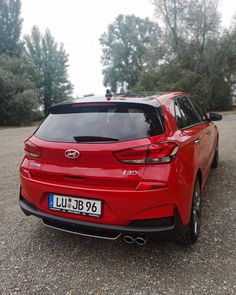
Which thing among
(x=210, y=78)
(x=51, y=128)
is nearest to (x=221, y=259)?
(x=51, y=128)

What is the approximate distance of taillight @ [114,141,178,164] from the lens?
2.14m

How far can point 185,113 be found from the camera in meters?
3.26

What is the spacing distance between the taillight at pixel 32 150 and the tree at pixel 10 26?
30030mm

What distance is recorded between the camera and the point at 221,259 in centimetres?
244

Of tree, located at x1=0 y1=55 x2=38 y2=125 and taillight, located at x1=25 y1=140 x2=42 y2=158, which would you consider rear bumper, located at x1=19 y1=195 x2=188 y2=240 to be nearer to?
taillight, located at x1=25 y1=140 x2=42 y2=158

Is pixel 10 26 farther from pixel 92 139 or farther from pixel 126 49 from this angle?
pixel 92 139

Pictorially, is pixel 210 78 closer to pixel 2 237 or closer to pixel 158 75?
Answer: pixel 158 75

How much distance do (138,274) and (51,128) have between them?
1.54 meters

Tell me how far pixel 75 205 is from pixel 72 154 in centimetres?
44

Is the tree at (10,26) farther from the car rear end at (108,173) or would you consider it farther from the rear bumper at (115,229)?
the rear bumper at (115,229)

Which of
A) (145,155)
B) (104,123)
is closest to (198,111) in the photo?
(104,123)

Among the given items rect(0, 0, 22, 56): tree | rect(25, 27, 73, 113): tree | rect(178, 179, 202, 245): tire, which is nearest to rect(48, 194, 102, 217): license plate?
rect(178, 179, 202, 245): tire

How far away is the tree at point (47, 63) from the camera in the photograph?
89.1 ft

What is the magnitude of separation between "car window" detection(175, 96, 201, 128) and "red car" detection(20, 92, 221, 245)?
20 centimetres
